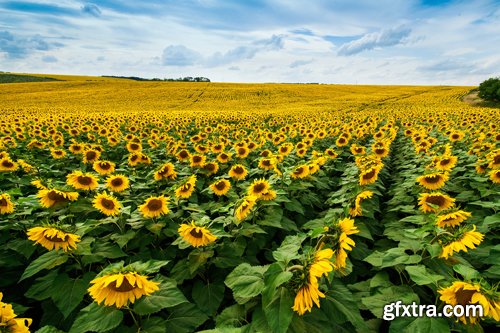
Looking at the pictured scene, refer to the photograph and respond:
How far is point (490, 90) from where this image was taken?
4159 centimetres

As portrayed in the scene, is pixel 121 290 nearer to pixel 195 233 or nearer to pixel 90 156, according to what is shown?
pixel 195 233

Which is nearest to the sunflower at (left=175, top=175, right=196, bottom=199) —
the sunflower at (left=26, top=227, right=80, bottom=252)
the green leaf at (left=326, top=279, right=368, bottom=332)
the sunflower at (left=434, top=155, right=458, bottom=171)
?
the sunflower at (left=26, top=227, right=80, bottom=252)

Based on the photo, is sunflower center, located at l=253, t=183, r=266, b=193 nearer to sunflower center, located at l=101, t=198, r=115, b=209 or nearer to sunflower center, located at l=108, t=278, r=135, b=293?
sunflower center, located at l=101, t=198, r=115, b=209

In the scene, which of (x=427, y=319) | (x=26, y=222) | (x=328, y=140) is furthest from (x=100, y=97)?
(x=427, y=319)

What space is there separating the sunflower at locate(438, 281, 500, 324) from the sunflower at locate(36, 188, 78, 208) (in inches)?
153

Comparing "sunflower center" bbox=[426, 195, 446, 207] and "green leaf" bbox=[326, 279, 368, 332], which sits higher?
"sunflower center" bbox=[426, 195, 446, 207]

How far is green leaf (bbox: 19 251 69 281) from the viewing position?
2691 mm

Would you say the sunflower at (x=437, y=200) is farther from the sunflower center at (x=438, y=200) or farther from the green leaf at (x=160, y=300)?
the green leaf at (x=160, y=300)

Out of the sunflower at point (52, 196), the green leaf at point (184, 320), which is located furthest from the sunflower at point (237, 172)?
the green leaf at point (184, 320)

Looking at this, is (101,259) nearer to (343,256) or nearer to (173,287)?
(173,287)

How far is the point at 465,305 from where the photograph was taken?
200 cm

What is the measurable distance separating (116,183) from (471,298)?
4.51m

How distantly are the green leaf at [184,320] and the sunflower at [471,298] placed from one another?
1835 mm

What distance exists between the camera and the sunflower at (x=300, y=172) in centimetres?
531
